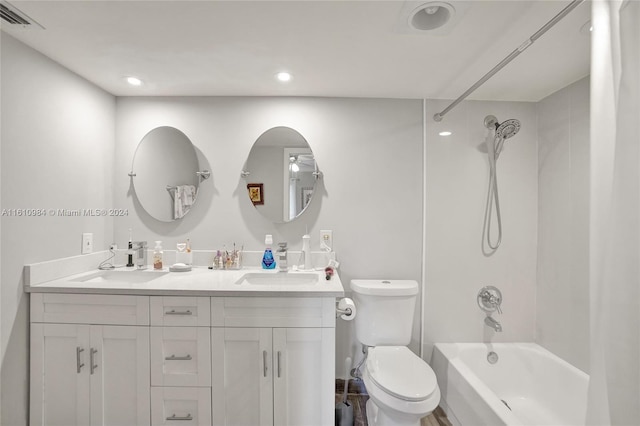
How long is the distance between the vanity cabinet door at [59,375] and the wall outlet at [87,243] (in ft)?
1.68


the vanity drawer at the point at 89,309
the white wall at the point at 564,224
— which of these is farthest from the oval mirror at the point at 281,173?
the white wall at the point at 564,224

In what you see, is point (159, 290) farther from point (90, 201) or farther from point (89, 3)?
point (89, 3)

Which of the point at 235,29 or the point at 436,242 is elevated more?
the point at 235,29

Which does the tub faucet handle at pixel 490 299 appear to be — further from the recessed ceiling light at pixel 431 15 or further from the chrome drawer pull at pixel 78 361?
the chrome drawer pull at pixel 78 361

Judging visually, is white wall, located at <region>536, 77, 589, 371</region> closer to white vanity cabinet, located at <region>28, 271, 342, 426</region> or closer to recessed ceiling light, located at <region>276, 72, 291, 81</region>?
white vanity cabinet, located at <region>28, 271, 342, 426</region>

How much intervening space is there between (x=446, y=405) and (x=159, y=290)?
1.97m

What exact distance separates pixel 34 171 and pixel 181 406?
4.91 ft

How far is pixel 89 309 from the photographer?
61.9 inches

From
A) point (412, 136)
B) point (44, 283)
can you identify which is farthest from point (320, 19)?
point (44, 283)

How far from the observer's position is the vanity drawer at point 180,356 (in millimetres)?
1558

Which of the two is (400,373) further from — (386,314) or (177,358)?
(177,358)

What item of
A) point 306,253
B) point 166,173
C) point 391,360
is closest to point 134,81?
point 166,173

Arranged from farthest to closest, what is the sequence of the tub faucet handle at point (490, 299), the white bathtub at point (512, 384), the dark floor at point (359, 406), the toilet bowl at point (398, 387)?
the tub faucet handle at point (490, 299), the dark floor at point (359, 406), the white bathtub at point (512, 384), the toilet bowl at point (398, 387)

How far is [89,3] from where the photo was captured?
4.06 ft
